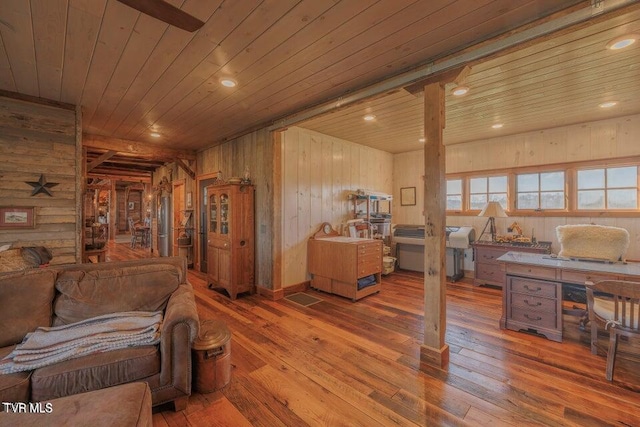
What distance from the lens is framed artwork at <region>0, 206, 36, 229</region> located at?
3047 mm

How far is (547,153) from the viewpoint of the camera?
443 cm

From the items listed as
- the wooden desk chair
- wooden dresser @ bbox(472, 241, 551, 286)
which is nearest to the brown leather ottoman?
the wooden desk chair

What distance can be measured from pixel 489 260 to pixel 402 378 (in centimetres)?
325

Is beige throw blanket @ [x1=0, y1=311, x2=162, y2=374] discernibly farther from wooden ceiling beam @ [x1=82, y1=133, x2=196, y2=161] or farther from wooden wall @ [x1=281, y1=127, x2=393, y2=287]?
wooden ceiling beam @ [x1=82, y1=133, x2=196, y2=161]

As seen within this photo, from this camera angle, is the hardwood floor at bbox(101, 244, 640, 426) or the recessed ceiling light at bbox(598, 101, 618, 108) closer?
the hardwood floor at bbox(101, 244, 640, 426)

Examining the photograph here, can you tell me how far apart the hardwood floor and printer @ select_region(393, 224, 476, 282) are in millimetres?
1615

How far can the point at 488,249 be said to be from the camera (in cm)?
457

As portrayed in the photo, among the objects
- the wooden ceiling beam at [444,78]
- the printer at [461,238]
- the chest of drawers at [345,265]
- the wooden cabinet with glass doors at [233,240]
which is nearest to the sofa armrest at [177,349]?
the wooden cabinet with glass doors at [233,240]

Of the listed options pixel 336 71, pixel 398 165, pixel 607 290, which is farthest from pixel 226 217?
pixel 607 290

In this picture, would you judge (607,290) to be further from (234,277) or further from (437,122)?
(234,277)

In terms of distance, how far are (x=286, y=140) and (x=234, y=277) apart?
7.19 feet

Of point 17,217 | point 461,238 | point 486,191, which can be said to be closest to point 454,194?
point 486,191

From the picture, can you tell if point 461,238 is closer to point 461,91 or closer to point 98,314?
point 461,91

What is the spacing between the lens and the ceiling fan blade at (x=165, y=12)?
57.2 inches
